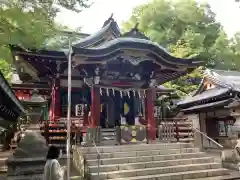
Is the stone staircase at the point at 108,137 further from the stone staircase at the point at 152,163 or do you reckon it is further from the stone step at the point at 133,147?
the stone staircase at the point at 152,163

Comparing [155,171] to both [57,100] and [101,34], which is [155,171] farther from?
[101,34]

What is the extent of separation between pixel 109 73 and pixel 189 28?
26957 mm

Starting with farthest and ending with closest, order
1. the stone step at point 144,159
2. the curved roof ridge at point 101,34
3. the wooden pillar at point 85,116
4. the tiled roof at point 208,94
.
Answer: the tiled roof at point 208,94, the curved roof ridge at point 101,34, the wooden pillar at point 85,116, the stone step at point 144,159

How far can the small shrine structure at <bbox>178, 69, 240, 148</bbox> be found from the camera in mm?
15406

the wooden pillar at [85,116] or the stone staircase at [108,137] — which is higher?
the wooden pillar at [85,116]

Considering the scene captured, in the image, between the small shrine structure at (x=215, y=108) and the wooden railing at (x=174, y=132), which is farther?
the small shrine structure at (x=215, y=108)

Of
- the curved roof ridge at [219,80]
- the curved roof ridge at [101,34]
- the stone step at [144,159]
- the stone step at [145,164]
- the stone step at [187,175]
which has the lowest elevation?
the stone step at [187,175]

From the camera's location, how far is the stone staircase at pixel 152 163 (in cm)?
841

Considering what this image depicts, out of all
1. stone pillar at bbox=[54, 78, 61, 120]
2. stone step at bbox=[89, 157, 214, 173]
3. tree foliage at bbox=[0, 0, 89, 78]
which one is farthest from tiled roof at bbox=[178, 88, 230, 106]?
tree foliage at bbox=[0, 0, 89, 78]

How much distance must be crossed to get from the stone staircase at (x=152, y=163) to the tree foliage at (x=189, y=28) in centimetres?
2378

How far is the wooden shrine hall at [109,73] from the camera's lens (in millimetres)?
11094

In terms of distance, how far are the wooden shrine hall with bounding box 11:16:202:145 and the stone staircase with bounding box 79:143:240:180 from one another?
5.06ft

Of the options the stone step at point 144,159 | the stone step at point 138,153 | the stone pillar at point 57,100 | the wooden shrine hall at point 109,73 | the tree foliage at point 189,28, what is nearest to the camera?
the stone step at point 144,159

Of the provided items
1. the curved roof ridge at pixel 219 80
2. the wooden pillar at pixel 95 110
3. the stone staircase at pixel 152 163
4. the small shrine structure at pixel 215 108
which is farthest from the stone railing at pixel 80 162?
the curved roof ridge at pixel 219 80
